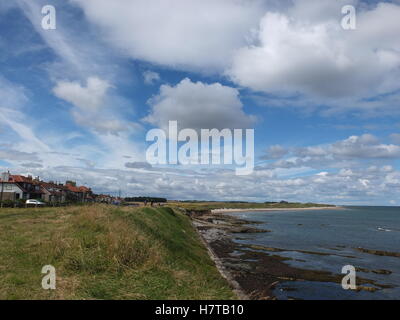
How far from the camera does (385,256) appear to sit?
41.4 metres

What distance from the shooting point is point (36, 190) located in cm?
8350

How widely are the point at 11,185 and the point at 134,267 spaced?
244ft

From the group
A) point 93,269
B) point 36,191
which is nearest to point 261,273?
point 93,269

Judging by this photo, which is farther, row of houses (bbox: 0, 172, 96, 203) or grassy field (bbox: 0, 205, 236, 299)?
row of houses (bbox: 0, 172, 96, 203)

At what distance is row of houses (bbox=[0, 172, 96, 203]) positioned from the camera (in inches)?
2886

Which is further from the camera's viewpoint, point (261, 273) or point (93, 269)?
point (261, 273)

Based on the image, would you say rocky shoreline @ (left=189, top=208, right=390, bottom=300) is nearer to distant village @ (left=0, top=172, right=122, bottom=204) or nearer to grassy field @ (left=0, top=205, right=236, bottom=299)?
grassy field @ (left=0, top=205, right=236, bottom=299)

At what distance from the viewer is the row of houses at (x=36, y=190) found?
73.3 metres

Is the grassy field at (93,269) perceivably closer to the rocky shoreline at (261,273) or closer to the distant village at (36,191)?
the rocky shoreline at (261,273)

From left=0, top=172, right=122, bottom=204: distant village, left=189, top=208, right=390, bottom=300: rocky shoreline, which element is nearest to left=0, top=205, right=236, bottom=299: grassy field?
left=189, top=208, right=390, bottom=300: rocky shoreline

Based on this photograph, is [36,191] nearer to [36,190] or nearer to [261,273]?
[36,190]

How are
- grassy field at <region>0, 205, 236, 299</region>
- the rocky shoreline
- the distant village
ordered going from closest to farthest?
grassy field at <region>0, 205, 236, 299</region> → the rocky shoreline → the distant village
